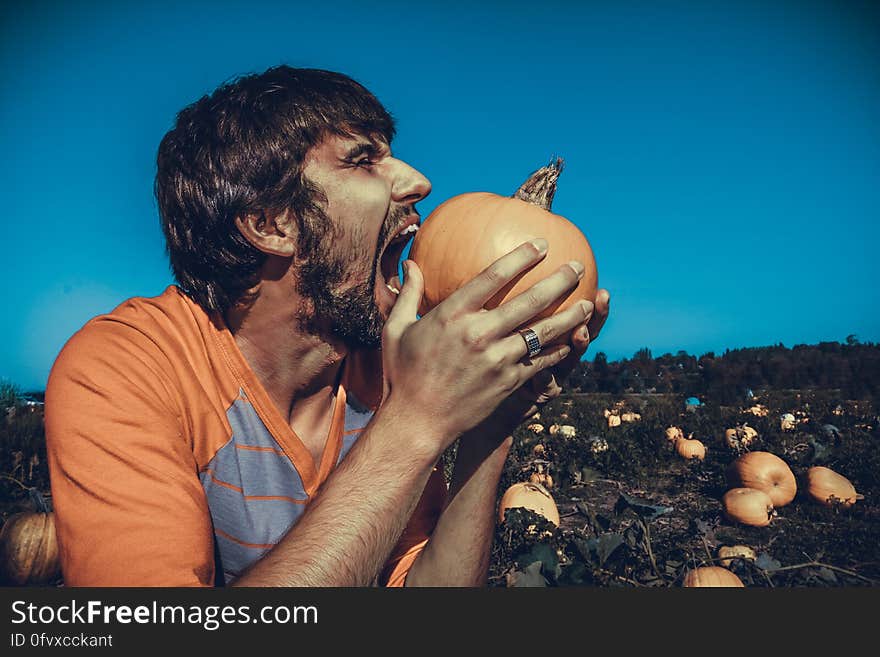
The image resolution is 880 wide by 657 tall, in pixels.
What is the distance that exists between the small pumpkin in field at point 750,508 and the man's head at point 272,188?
5542 millimetres

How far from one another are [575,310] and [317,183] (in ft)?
4.19

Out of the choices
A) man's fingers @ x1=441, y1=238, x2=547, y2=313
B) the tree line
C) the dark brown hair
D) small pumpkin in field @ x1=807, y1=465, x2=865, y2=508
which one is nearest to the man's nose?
the dark brown hair

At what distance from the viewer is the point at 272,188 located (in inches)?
97.6

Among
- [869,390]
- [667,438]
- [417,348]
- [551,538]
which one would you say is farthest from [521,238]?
[869,390]

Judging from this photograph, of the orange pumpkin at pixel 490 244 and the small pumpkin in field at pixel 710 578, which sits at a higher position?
the orange pumpkin at pixel 490 244

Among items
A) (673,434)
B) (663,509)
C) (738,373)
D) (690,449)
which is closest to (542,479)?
(663,509)

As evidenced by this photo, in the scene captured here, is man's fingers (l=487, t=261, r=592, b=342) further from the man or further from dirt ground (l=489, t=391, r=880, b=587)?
dirt ground (l=489, t=391, r=880, b=587)

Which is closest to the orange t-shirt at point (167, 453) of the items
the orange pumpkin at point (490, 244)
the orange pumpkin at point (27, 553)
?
the orange pumpkin at point (490, 244)

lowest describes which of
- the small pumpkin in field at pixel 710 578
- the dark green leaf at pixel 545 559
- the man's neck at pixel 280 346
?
the small pumpkin in field at pixel 710 578

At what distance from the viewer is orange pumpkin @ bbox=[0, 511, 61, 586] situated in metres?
4.90

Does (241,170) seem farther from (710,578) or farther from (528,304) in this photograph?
(710,578)

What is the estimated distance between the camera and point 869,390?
2075 cm

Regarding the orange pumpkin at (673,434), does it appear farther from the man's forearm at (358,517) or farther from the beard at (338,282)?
the man's forearm at (358,517)

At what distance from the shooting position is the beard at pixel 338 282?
236cm
